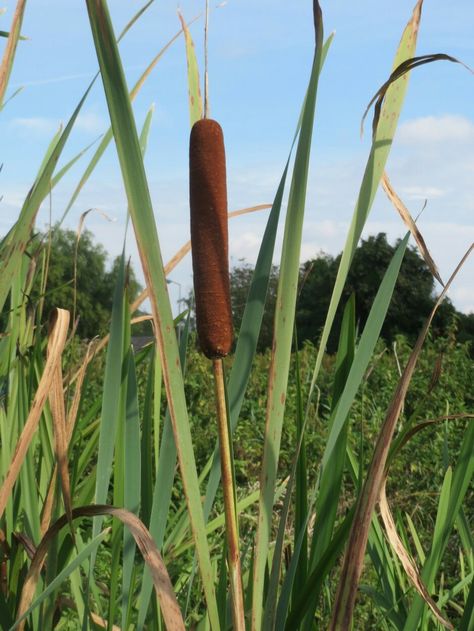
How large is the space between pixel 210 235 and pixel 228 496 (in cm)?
20

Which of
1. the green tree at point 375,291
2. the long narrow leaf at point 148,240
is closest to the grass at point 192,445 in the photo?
the long narrow leaf at point 148,240

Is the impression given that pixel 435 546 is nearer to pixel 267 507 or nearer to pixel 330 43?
pixel 267 507

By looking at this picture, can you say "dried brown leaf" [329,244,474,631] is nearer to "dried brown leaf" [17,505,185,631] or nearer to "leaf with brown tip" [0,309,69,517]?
"dried brown leaf" [17,505,185,631]

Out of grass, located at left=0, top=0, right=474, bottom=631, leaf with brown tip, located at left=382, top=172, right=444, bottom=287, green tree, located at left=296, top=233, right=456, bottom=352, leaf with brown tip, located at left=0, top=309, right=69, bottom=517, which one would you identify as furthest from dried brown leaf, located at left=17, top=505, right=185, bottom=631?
green tree, located at left=296, top=233, right=456, bottom=352

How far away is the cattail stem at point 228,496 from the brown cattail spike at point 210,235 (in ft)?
0.09

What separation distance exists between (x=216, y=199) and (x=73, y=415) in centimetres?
44

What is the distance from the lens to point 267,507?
2.32 ft

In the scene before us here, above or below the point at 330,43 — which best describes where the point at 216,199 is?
below

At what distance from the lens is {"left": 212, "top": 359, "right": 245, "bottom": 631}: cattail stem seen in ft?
2.09

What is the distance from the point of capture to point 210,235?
2.12 feet

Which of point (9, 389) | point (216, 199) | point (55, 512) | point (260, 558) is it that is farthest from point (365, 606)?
point (216, 199)

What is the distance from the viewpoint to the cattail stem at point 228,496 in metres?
0.64

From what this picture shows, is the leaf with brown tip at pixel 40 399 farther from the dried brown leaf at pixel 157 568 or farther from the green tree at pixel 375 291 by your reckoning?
the green tree at pixel 375 291

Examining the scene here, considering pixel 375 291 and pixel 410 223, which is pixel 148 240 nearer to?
pixel 410 223
